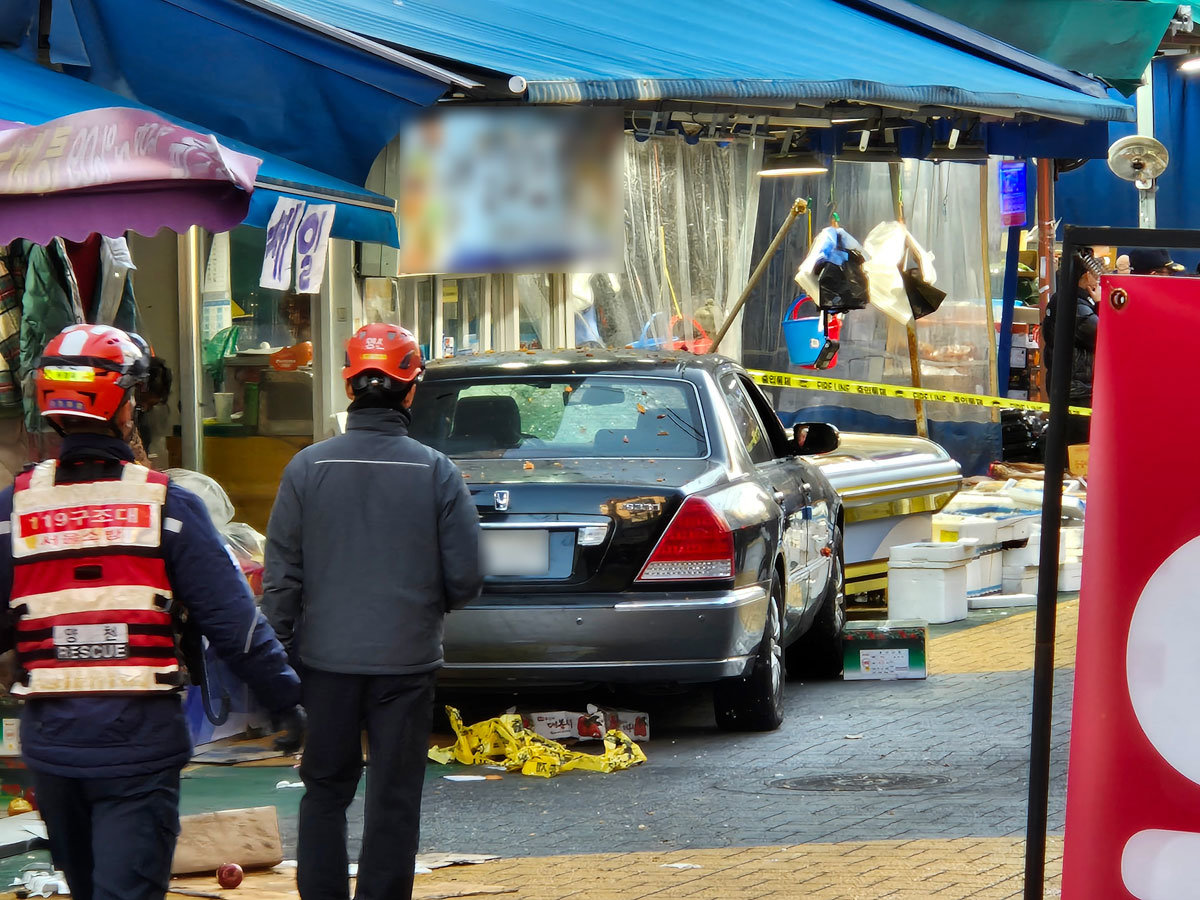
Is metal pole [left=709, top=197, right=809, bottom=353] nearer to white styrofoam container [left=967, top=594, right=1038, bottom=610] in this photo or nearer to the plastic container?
the plastic container

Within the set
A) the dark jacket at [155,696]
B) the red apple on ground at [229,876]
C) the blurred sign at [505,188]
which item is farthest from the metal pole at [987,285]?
the dark jacket at [155,696]

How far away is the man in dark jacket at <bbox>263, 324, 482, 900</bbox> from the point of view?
16.5 ft

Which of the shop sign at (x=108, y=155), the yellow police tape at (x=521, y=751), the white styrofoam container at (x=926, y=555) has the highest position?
the shop sign at (x=108, y=155)

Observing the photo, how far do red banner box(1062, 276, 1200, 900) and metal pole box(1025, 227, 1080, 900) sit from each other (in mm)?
148

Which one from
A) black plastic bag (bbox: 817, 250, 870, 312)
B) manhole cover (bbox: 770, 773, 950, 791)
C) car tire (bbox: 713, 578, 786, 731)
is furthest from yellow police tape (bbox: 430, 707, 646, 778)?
black plastic bag (bbox: 817, 250, 870, 312)

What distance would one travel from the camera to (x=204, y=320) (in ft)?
35.2

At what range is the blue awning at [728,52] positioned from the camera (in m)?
9.97

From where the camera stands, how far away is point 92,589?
13.0 feet

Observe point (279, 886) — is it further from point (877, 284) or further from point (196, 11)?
point (877, 284)

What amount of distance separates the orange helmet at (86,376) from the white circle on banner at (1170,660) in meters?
2.24

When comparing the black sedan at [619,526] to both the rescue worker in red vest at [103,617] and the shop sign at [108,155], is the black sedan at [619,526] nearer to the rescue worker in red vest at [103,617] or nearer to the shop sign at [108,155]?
the shop sign at [108,155]

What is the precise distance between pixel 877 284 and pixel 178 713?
1301cm

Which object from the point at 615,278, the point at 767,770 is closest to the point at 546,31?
the point at 615,278

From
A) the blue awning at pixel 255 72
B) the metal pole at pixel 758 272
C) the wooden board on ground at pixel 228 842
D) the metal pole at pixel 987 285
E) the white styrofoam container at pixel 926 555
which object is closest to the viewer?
the wooden board on ground at pixel 228 842
